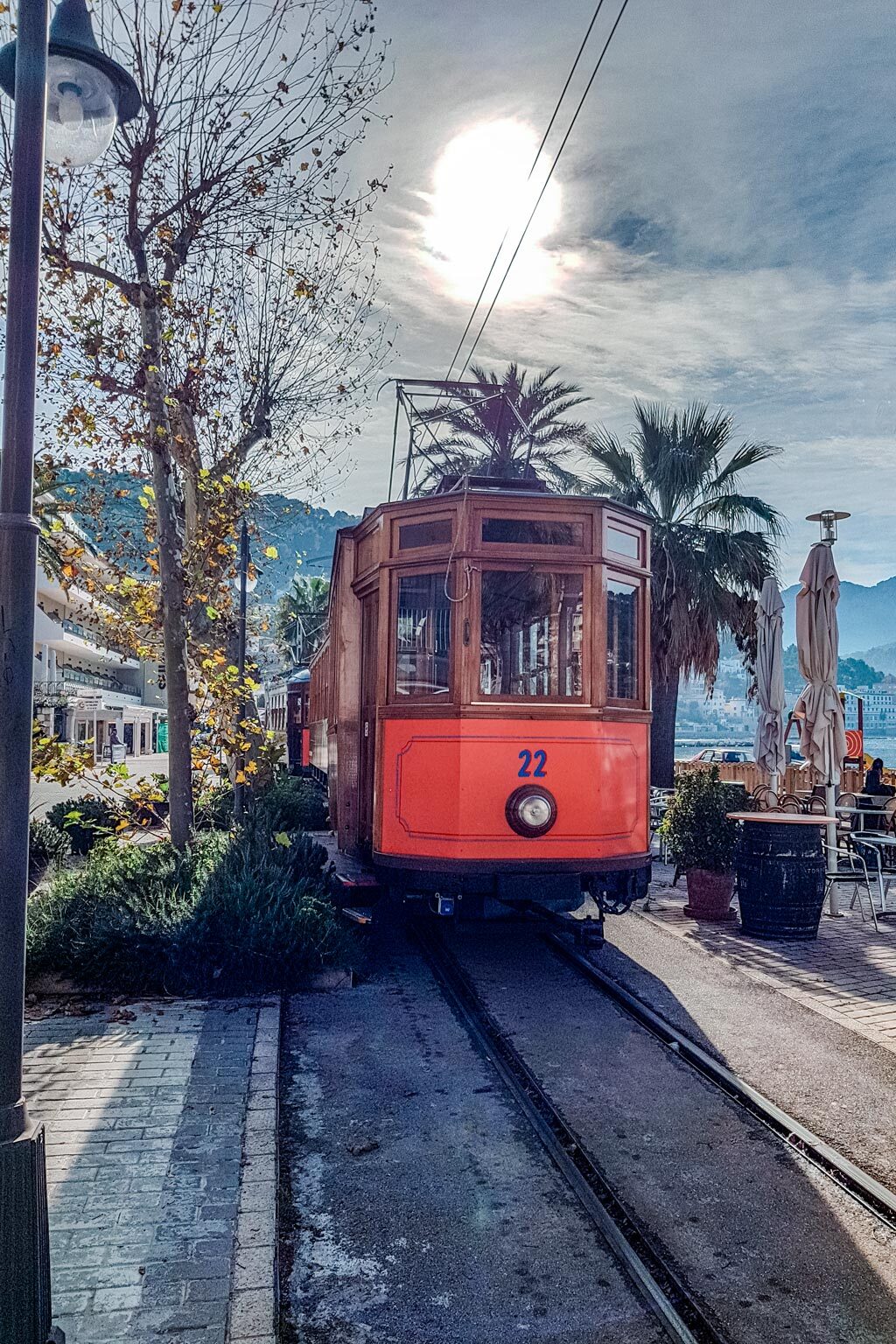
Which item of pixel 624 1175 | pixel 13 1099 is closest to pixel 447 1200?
pixel 624 1175

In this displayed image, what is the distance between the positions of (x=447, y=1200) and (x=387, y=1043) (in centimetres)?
195

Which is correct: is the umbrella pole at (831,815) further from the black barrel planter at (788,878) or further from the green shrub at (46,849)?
the green shrub at (46,849)

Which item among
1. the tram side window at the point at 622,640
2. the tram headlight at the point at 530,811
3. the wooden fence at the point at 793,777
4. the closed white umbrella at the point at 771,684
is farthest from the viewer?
the wooden fence at the point at 793,777

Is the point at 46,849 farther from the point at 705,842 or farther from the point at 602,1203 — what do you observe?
the point at 602,1203

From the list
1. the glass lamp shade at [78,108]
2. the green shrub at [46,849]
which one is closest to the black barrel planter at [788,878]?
the glass lamp shade at [78,108]

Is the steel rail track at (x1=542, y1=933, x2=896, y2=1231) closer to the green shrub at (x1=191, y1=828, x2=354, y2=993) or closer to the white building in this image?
the green shrub at (x1=191, y1=828, x2=354, y2=993)

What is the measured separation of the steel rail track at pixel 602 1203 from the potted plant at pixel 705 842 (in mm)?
3850

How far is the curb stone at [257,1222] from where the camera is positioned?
292 cm

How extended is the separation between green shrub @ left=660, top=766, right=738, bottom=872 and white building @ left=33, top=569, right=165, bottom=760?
21.3m

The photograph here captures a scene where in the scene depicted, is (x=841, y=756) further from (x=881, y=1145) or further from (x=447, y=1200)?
(x=447, y=1200)

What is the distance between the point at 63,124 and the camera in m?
3.47

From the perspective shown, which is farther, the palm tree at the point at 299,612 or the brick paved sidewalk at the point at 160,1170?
the palm tree at the point at 299,612

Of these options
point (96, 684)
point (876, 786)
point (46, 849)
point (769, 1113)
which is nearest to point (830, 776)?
point (876, 786)

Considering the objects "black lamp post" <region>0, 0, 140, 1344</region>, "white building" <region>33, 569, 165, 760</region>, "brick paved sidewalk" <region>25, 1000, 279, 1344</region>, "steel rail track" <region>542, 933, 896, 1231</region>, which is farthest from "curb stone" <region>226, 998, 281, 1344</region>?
"white building" <region>33, 569, 165, 760</region>
